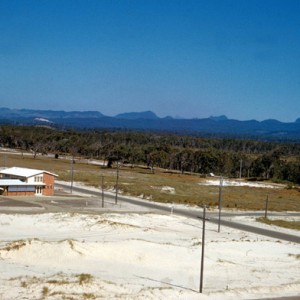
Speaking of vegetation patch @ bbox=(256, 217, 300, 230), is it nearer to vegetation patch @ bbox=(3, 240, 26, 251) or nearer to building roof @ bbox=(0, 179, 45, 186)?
building roof @ bbox=(0, 179, 45, 186)

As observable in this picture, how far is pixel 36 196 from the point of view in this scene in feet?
197

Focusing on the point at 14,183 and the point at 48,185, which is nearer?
the point at 14,183

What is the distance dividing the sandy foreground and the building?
13.9 meters

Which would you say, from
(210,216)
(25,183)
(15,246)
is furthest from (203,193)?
(15,246)

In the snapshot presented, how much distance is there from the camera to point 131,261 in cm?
3152

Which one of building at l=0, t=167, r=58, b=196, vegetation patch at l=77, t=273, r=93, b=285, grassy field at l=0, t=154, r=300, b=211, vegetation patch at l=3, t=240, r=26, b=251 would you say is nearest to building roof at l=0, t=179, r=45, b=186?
building at l=0, t=167, r=58, b=196

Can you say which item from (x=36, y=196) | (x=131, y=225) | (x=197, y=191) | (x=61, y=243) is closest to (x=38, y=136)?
(x=197, y=191)

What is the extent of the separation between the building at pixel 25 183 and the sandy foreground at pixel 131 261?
13943 millimetres

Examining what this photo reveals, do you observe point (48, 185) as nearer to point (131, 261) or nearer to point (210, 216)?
point (210, 216)

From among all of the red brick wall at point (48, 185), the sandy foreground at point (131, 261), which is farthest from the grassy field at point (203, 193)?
the sandy foreground at point (131, 261)

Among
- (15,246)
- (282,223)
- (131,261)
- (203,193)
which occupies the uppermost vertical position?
(15,246)

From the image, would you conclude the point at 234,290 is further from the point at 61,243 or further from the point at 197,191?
the point at 197,191

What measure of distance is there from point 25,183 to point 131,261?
102 ft

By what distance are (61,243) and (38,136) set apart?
437 feet
